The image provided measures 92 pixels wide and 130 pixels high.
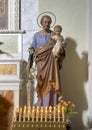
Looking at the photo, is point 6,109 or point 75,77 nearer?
point 6,109

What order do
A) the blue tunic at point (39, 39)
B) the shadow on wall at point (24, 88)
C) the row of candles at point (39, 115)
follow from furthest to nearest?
1. the shadow on wall at point (24, 88)
2. the blue tunic at point (39, 39)
3. the row of candles at point (39, 115)

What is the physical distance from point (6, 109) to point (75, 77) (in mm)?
1082

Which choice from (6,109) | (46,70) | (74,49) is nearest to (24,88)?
(6,109)

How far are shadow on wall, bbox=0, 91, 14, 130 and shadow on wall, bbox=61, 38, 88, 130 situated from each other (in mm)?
789

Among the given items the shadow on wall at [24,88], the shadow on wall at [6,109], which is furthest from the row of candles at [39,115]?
the shadow on wall at [24,88]

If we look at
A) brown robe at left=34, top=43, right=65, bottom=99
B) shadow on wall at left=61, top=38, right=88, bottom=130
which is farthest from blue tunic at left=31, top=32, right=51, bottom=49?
shadow on wall at left=61, top=38, right=88, bottom=130

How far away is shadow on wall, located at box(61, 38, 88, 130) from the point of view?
16.8ft

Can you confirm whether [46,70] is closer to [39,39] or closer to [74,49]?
[39,39]

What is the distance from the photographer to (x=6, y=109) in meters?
4.90

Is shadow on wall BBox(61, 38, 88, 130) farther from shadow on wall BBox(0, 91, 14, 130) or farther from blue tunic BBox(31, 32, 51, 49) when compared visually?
shadow on wall BBox(0, 91, 14, 130)

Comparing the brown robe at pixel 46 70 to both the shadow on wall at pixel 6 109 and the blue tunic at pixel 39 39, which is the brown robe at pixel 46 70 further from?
the shadow on wall at pixel 6 109

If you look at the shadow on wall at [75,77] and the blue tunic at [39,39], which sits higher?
the blue tunic at [39,39]

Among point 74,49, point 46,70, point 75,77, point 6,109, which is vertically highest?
point 74,49

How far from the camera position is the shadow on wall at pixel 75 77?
5.11m
